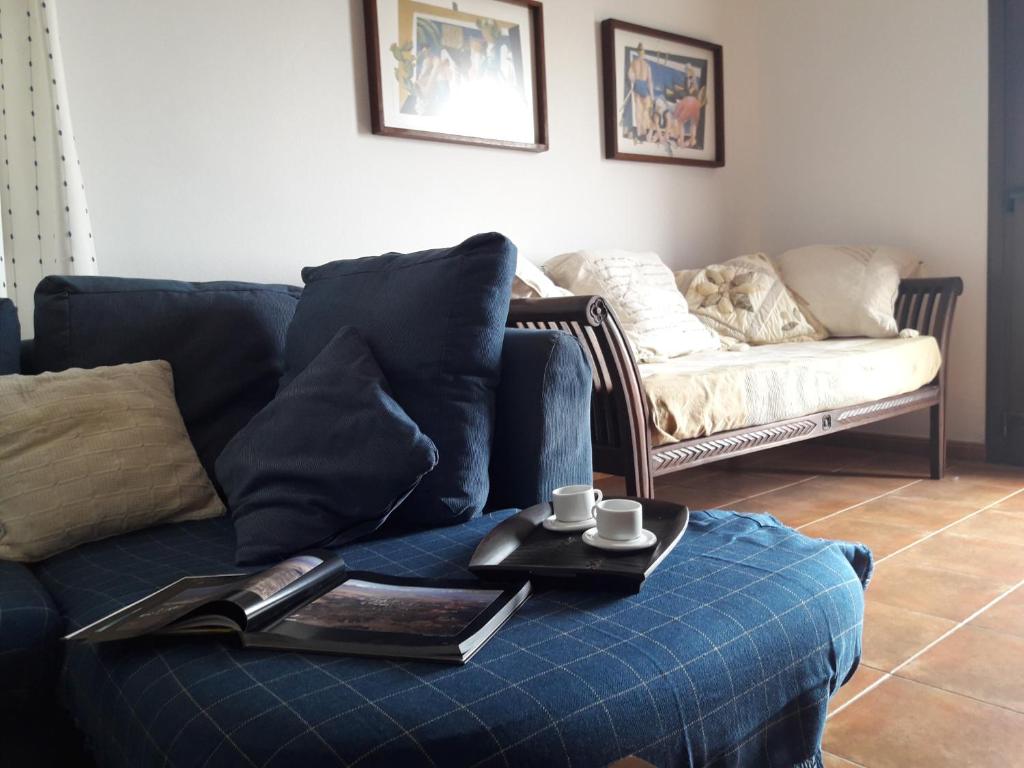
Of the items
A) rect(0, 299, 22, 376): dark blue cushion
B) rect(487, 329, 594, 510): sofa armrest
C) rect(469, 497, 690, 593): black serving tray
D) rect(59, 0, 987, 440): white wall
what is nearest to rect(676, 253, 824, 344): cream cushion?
rect(59, 0, 987, 440): white wall

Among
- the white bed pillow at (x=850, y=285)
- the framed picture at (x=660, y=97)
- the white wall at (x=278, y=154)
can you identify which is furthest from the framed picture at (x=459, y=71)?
the white bed pillow at (x=850, y=285)

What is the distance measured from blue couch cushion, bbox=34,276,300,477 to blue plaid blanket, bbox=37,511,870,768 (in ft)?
1.78

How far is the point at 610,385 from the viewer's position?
6.72ft

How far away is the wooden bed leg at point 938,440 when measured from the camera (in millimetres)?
3027

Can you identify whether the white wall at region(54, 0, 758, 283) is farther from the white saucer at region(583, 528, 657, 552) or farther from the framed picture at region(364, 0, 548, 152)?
the white saucer at region(583, 528, 657, 552)

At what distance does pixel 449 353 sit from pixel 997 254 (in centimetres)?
265

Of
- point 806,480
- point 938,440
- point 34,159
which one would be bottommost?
point 806,480

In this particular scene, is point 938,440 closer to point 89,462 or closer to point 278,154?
point 278,154

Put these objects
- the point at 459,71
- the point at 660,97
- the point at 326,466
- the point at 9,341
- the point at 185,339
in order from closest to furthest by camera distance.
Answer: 1. the point at 326,466
2. the point at 9,341
3. the point at 185,339
4. the point at 459,71
5. the point at 660,97

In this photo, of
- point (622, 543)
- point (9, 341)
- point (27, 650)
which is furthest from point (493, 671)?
point (9, 341)

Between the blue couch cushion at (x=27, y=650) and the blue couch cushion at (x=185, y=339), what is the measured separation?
1.75 ft

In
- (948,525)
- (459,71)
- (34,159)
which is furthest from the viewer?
(459,71)

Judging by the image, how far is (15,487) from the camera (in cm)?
130

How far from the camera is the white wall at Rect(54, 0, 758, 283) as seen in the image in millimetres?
2129
